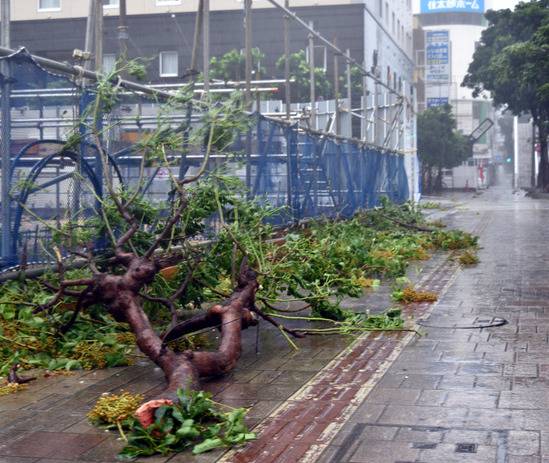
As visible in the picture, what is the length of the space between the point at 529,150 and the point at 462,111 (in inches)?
1177

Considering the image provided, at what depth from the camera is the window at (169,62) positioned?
1339 inches

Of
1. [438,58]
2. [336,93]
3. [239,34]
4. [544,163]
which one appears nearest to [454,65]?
[438,58]

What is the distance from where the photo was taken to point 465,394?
6492 millimetres

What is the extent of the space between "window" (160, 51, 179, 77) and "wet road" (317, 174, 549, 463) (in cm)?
2388

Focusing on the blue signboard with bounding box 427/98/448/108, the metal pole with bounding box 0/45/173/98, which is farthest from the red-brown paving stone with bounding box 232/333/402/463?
the blue signboard with bounding box 427/98/448/108

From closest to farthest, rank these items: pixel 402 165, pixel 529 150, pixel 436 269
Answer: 1. pixel 436 269
2. pixel 402 165
3. pixel 529 150

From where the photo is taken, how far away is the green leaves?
17.6 ft

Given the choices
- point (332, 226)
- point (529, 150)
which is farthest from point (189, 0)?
point (529, 150)

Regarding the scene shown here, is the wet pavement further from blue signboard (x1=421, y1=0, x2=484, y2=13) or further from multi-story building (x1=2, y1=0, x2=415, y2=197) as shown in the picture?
blue signboard (x1=421, y1=0, x2=484, y2=13)

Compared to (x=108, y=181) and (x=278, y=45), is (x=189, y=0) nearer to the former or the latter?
(x=278, y=45)

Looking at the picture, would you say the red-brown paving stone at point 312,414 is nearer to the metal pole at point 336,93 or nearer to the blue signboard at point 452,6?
the metal pole at point 336,93

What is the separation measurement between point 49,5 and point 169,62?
15.7m

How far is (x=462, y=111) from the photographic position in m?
118

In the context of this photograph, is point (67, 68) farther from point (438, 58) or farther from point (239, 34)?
point (438, 58)
